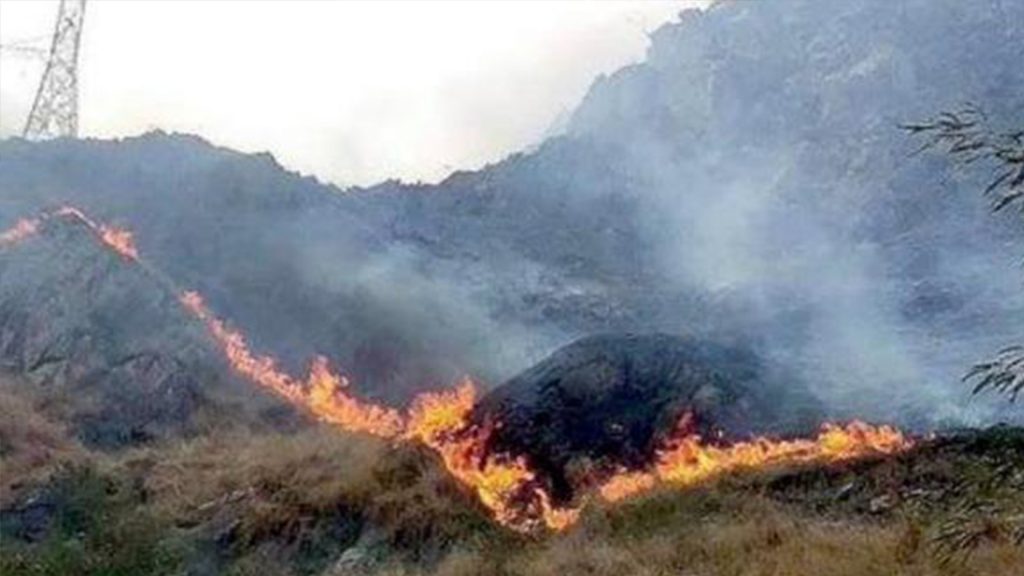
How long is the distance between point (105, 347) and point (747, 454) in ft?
66.8

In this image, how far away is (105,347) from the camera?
36.5 m

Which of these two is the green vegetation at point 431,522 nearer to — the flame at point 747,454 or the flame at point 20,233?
the flame at point 747,454

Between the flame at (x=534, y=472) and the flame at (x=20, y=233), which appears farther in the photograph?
the flame at (x=20, y=233)

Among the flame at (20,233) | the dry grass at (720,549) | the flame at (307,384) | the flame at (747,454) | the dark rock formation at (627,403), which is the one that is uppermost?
the flame at (20,233)

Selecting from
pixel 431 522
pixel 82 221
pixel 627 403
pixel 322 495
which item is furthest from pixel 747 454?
pixel 82 221

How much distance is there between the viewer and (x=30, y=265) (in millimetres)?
39125

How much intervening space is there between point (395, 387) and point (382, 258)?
877 centimetres

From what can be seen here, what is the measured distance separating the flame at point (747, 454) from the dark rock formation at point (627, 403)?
0.66 m

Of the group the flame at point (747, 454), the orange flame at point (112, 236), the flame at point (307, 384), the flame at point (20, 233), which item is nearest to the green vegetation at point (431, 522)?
the flame at point (747, 454)

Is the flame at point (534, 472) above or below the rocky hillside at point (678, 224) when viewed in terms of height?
below

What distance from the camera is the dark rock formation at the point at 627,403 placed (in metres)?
25.9

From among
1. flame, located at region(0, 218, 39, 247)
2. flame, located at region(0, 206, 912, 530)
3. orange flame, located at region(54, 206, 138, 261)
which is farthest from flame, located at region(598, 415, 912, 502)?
flame, located at region(0, 218, 39, 247)

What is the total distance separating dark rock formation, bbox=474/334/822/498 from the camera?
1018 inches

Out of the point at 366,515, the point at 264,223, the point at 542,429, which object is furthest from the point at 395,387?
the point at 366,515
